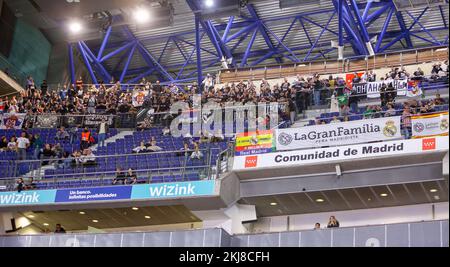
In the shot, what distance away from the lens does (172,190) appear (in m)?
24.2

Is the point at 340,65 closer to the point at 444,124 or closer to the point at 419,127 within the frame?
the point at 419,127

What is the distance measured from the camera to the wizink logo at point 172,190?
24.1 m

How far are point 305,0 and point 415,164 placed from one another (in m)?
16.3

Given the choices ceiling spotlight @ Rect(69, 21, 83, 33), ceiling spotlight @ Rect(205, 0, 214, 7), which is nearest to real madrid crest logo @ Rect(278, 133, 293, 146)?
ceiling spotlight @ Rect(205, 0, 214, 7)

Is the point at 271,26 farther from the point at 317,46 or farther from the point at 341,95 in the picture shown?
the point at 341,95

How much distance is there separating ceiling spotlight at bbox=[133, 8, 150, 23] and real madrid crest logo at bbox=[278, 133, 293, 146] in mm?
12970

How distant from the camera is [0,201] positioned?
25.9m

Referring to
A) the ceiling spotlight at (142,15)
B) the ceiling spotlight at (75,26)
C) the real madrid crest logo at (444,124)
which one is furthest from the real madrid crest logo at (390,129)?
the ceiling spotlight at (75,26)

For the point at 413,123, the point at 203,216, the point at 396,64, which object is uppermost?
the point at 396,64

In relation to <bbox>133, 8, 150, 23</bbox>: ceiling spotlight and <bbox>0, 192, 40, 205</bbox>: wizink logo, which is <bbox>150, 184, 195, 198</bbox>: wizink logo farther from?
<bbox>133, 8, 150, 23</bbox>: ceiling spotlight

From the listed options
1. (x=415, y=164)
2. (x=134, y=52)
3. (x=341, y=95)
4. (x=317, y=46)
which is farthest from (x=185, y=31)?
(x=415, y=164)

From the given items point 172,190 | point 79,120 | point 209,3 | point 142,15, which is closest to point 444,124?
point 172,190

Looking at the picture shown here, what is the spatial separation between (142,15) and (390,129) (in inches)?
621

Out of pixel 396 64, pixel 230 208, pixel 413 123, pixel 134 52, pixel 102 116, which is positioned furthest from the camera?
pixel 134 52
